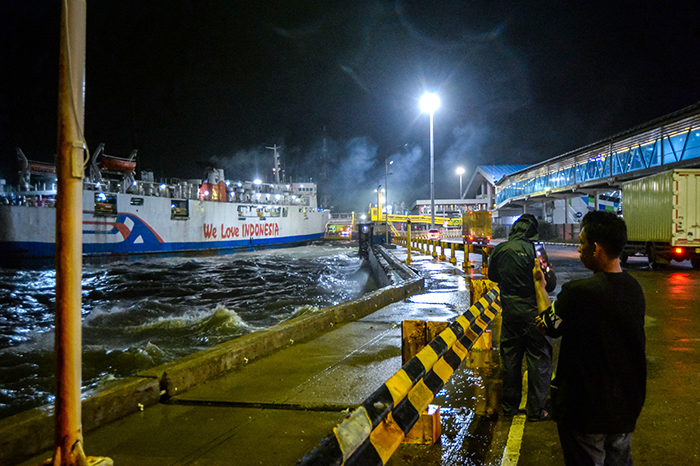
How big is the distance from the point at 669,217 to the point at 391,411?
16227mm

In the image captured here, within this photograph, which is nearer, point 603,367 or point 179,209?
point 603,367

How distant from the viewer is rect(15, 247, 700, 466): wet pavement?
309cm

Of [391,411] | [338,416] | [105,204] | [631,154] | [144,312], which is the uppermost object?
[631,154]

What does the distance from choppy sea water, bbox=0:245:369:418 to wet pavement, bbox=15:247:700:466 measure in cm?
124

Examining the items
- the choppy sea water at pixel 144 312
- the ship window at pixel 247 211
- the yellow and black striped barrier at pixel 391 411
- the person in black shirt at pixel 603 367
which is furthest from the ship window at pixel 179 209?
the person in black shirt at pixel 603 367

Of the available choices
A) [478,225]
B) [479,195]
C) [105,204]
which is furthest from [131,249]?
[479,195]

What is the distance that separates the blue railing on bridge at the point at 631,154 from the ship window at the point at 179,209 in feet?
109

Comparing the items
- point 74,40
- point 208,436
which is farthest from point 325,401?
point 74,40

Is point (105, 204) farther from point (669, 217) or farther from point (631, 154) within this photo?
point (631, 154)

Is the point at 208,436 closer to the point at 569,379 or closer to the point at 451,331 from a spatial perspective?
the point at 451,331

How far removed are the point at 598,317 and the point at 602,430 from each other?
501 mm

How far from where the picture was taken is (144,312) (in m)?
12.0


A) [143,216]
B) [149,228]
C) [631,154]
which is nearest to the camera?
[631,154]

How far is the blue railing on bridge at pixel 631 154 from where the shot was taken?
24.3 m
